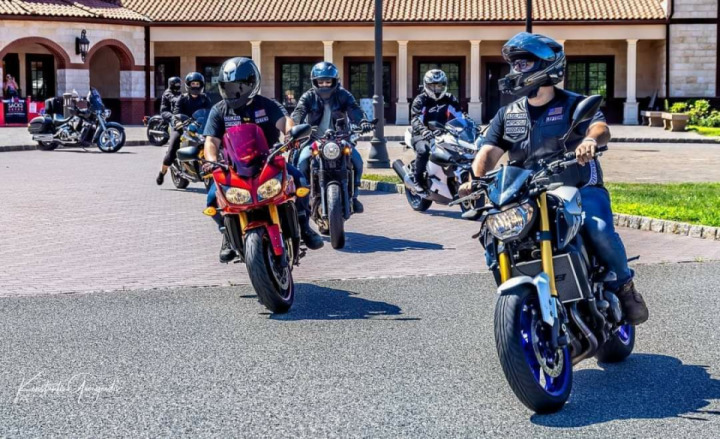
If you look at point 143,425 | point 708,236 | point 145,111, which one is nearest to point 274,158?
point 143,425

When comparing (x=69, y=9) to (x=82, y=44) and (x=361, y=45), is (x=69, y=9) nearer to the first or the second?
(x=82, y=44)

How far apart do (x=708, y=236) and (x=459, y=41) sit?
36.8 meters

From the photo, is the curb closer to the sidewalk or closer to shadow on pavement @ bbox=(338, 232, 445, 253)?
shadow on pavement @ bbox=(338, 232, 445, 253)

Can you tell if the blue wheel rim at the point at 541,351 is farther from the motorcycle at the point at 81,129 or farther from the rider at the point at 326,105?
the motorcycle at the point at 81,129

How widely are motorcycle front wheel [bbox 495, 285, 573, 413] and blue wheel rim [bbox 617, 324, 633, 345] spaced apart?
98 centimetres

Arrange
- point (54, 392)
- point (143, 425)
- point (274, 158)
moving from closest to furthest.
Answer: point (143, 425) < point (54, 392) < point (274, 158)

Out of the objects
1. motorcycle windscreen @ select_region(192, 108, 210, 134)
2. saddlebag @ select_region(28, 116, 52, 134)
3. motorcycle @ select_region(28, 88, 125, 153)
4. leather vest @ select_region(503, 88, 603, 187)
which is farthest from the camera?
saddlebag @ select_region(28, 116, 52, 134)

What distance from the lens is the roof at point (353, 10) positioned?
45.9 m

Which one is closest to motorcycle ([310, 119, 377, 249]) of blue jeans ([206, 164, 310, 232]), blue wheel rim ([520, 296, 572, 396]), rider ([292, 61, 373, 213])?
rider ([292, 61, 373, 213])

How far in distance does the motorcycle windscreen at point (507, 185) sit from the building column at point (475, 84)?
41221 millimetres

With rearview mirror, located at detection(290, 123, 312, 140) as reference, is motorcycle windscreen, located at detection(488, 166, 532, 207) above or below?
below

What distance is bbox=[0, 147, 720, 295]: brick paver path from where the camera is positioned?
32.7 ft

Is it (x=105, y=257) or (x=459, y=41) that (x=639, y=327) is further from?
(x=459, y=41)

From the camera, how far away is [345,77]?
49094 mm
